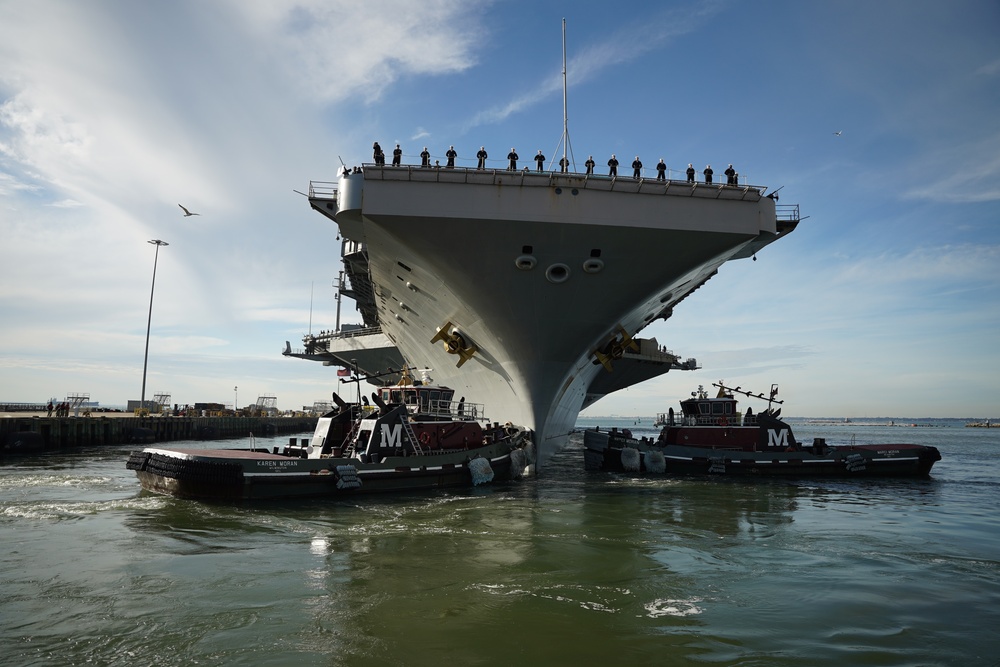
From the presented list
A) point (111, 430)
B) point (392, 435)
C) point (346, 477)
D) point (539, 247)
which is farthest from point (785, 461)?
point (111, 430)

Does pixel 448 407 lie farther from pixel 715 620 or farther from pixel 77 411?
pixel 77 411

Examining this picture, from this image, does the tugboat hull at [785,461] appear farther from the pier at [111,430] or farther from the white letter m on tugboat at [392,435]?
the pier at [111,430]

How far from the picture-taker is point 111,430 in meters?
38.5

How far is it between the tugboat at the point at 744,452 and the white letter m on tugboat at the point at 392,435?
33.8ft

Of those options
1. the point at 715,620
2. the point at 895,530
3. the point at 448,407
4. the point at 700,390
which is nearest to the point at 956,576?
the point at 895,530

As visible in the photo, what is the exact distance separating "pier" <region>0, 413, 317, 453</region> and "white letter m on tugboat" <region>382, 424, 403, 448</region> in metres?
23.6

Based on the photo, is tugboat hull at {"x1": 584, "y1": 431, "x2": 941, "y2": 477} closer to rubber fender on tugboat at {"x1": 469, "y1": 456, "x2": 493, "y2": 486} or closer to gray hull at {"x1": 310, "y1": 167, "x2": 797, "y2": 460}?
gray hull at {"x1": 310, "y1": 167, "x2": 797, "y2": 460}

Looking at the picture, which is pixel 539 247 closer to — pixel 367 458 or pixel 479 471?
pixel 479 471

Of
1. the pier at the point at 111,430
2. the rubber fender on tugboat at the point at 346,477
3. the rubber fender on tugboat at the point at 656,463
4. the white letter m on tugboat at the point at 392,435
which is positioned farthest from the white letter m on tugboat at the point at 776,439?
the pier at the point at 111,430

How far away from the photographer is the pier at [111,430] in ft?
98.6

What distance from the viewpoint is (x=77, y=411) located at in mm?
40562

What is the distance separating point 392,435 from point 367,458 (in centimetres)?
109

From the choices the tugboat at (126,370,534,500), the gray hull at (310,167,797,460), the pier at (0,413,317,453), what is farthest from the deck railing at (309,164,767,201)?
the pier at (0,413,317,453)

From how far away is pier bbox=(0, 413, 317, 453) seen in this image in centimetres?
3006
